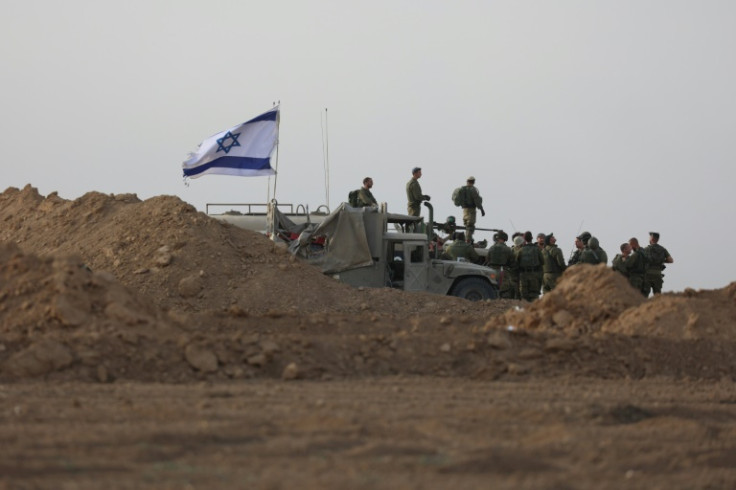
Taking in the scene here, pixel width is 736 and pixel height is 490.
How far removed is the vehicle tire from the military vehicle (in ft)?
0.36

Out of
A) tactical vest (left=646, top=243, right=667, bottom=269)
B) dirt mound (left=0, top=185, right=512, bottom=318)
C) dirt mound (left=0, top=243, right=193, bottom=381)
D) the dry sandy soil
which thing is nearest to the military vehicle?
dirt mound (left=0, top=185, right=512, bottom=318)

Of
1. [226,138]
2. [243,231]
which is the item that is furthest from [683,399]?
[226,138]

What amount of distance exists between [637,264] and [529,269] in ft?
6.80

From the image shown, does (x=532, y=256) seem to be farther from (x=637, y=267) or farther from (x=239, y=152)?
(x=239, y=152)

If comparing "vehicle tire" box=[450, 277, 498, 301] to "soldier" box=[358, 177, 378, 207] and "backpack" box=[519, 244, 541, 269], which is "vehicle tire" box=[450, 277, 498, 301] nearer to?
"backpack" box=[519, 244, 541, 269]

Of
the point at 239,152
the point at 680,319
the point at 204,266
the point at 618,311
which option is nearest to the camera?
the point at 680,319

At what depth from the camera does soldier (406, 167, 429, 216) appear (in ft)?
70.2

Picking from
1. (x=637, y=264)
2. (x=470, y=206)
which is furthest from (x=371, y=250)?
(x=637, y=264)

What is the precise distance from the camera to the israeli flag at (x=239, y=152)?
22.4 m

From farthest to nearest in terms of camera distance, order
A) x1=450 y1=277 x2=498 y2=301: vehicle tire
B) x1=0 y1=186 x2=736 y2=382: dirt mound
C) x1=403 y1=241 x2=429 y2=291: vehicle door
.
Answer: x1=450 y1=277 x2=498 y2=301: vehicle tire < x1=403 y1=241 x2=429 y2=291: vehicle door < x1=0 y1=186 x2=736 y2=382: dirt mound

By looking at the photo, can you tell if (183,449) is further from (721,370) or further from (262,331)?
(721,370)

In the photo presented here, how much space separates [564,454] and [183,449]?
2.26m

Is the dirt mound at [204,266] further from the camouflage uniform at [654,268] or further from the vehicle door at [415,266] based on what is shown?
the camouflage uniform at [654,268]

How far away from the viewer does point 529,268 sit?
2148 centimetres
